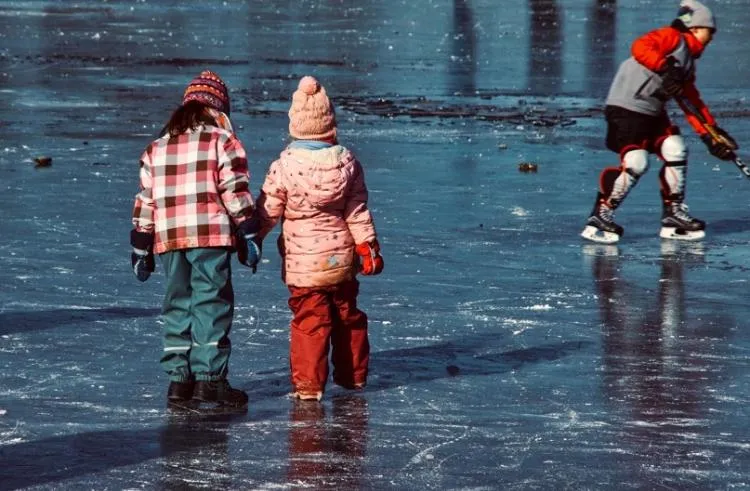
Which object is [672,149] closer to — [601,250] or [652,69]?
[652,69]

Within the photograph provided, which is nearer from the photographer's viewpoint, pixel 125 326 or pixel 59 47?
pixel 125 326

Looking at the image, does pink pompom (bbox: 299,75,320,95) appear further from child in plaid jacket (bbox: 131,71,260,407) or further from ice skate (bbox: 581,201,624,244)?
ice skate (bbox: 581,201,624,244)

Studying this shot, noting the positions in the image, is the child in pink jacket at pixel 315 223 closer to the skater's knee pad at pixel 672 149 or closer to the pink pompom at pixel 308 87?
the pink pompom at pixel 308 87

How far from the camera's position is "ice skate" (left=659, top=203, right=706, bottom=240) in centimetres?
1115

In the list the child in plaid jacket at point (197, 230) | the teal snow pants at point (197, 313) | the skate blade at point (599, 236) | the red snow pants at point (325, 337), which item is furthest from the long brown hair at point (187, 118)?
the skate blade at point (599, 236)

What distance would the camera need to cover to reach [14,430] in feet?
21.9

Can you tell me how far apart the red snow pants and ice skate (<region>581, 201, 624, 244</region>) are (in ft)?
12.5

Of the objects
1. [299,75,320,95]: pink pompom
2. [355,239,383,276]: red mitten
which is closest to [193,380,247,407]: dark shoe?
[355,239,383,276]: red mitten

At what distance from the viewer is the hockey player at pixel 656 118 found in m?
10.9

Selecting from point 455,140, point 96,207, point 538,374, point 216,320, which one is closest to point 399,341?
point 538,374

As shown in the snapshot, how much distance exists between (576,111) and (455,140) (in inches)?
105

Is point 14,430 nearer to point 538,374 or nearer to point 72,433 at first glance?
point 72,433

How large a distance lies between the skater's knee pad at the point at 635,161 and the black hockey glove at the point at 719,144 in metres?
0.48

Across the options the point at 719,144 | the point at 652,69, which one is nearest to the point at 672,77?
the point at 652,69
